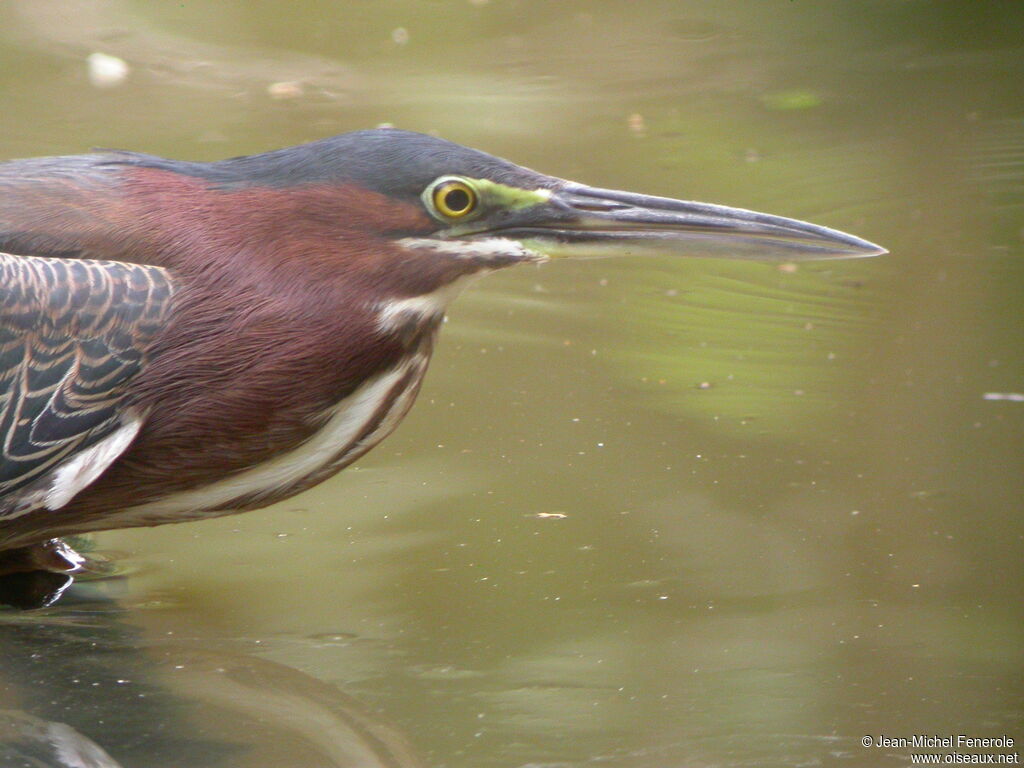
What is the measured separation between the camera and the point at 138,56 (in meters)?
8.33

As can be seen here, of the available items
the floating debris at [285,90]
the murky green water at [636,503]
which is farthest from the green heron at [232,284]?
the floating debris at [285,90]

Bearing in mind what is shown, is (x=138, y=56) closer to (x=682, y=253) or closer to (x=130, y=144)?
(x=130, y=144)

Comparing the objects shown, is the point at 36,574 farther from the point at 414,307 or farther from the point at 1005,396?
the point at 1005,396

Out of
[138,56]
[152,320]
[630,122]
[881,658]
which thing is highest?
[138,56]

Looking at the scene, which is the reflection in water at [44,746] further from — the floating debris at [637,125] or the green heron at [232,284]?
the floating debris at [637,125]

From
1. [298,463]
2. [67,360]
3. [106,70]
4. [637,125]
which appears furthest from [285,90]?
[67,360]

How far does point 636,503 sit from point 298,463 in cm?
105

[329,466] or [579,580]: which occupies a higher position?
[329,466]

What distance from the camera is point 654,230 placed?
3822mm

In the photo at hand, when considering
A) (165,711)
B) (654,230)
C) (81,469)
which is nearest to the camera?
(165,711)

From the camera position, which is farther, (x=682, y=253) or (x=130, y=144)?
(x=130, y=144)

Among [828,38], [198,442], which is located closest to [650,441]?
[198,442]

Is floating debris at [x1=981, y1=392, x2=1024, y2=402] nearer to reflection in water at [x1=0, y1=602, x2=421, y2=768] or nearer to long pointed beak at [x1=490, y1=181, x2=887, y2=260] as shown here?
long pointed beak at [x1=490, y1=181, x2=887, y2=260]

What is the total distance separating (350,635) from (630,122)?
4.35 metres
